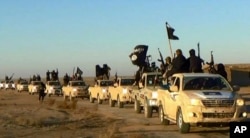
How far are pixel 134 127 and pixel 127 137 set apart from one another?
139 inches

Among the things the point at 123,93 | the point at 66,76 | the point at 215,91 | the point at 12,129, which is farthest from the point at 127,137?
the point at 66,76

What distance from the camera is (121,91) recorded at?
31078 mm

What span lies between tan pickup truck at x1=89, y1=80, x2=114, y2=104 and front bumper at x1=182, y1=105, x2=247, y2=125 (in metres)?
20.8

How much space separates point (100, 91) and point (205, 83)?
20.7m

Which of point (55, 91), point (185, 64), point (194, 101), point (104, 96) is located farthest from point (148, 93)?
point (55, 91)

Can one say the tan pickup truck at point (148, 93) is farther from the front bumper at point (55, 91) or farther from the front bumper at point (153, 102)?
the front bumper at point (55, 91)

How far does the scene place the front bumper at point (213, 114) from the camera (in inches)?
620

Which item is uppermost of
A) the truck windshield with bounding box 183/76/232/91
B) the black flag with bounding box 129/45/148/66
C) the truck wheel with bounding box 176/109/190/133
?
the black flag with bounding box 129/45/148/66

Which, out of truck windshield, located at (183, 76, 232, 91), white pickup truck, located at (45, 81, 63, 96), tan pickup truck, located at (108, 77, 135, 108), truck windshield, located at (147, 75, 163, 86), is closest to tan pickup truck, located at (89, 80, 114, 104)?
tan pickup truck, located at (108, 77, 135, 108)

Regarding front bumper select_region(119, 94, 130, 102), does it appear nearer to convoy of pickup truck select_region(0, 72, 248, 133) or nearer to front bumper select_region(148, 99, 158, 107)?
front bumper select_region(148, 99, 158, 107)

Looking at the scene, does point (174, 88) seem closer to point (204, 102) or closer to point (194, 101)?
point (194, 101)

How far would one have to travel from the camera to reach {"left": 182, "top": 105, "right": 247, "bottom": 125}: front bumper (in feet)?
51.7

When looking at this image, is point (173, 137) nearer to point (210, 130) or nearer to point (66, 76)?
point (210, 130)

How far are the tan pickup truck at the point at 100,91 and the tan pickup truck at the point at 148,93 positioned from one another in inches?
374
